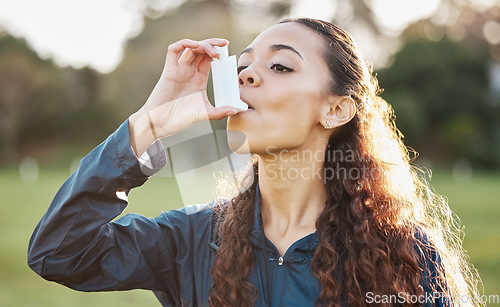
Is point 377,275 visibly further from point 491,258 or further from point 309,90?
point 491,258

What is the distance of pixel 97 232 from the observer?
7.10 ft

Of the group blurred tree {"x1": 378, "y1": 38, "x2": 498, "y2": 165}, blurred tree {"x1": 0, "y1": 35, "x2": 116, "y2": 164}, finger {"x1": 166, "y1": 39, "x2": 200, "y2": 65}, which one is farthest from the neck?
blurred tree {"x1": 0, "y1": 35, "x2": 116, "y2": 164}

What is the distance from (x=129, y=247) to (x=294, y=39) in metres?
1.22

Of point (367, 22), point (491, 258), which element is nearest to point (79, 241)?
point (491, 258)

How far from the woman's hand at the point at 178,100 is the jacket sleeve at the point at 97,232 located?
87mm

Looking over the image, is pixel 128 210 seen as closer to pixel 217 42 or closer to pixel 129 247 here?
pixel 129 247

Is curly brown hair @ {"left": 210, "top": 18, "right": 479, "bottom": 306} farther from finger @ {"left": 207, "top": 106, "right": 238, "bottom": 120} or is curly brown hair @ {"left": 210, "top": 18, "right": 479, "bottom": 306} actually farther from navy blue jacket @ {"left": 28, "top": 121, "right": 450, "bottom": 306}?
finger @ {"left": 207, "top": 106, "right": 238, "bottom": 120}

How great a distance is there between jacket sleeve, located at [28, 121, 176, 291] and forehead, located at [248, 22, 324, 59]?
786mm

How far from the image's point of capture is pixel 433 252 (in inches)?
92.1

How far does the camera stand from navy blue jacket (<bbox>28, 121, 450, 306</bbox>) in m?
2.10

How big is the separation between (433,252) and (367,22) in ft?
126

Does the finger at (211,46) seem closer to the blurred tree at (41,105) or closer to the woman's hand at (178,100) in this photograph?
the woman's hand at (178,100)

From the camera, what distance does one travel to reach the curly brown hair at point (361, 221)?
2.25 metres

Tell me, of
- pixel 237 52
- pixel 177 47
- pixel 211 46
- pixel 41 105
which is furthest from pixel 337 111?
pixel 41 105
